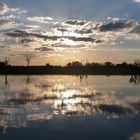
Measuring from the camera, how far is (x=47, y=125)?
22188 mm

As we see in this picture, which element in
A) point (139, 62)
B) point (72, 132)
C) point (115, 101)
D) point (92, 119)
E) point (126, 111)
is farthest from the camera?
point (139, 62)

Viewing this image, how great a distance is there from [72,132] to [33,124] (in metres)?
2.88

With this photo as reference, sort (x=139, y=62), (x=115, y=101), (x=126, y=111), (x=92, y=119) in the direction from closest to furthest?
(x=92, y=119) < (x=126, y=111) < (x=115, y=101) < (x=139, y=62)

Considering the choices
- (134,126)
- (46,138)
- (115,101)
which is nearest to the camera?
(46,138)

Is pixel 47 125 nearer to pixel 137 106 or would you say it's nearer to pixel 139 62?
pixel 137 106

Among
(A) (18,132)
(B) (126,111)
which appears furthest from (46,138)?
(B) (126,111)

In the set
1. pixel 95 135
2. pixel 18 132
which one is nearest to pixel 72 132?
pixel 95 135

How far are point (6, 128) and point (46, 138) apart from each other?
10.3 ft

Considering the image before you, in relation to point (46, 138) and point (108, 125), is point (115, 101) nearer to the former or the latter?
point (108, 125)

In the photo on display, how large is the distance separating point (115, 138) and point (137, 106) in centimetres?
1338

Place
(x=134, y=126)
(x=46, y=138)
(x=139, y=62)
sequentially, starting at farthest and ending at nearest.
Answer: (x=139, y=62) < (x=134, y=126) < (x=46, y=138)

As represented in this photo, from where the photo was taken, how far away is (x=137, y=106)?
3186 cm

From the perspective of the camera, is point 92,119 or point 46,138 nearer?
point 46,138

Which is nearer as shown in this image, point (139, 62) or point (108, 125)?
point (108, 125)
